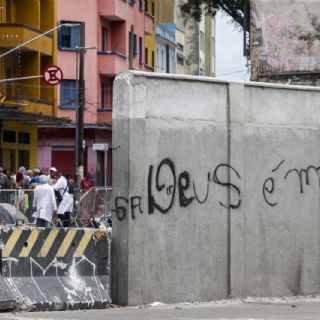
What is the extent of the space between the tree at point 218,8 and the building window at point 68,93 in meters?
13.7

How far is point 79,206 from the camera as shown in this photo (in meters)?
32.0

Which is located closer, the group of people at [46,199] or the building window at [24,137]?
the group of people at [46,199]

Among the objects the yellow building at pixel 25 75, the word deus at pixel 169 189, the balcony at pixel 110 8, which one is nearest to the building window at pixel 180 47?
the balcony at pixel 110 8

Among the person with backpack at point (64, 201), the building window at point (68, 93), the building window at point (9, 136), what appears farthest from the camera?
the building window at point (68, 93)

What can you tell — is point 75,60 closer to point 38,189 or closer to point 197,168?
point 38,189

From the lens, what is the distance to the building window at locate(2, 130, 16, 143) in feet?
187

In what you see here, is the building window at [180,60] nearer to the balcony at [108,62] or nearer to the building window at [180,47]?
the building window at [180,47]

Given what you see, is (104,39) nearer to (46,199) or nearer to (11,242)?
(46,199)

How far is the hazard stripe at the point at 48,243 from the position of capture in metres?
16.0

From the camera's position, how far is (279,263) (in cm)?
1823

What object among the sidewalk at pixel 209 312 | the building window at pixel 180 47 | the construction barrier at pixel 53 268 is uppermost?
the building window at pixel 180 47

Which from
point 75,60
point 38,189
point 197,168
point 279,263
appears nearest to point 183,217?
point 197,168

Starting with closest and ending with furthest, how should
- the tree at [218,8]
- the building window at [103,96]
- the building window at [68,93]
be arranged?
1. the tree at [218,8]
2. the building window at [68,93]
3. the building window at [103,96]

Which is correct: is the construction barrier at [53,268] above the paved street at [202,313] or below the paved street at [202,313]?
above
